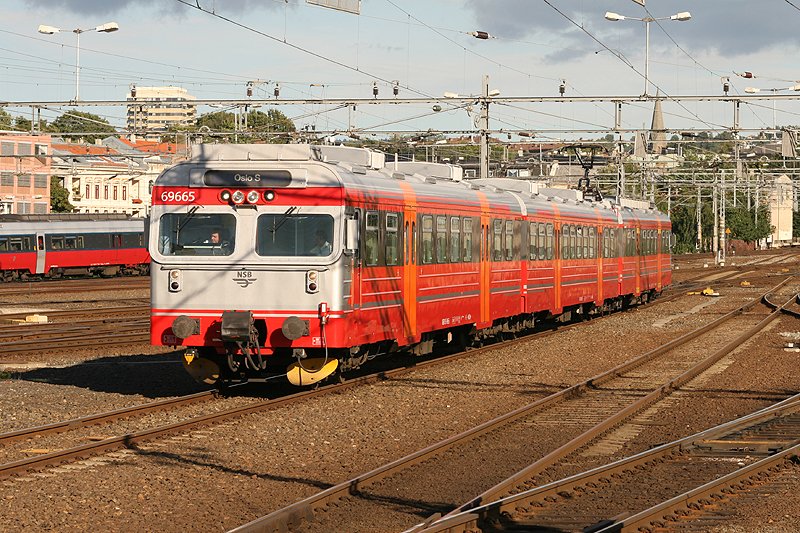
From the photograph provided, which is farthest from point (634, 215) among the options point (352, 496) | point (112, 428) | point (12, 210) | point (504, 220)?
point (12, 210)

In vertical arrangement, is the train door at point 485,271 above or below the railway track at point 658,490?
above

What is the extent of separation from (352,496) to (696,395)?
8706mm

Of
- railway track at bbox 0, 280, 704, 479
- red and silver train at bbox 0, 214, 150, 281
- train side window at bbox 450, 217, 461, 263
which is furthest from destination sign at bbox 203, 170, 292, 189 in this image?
red and silver train at bbox 0, 214, 150, 281

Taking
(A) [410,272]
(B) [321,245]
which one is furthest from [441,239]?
(B) [321,245]

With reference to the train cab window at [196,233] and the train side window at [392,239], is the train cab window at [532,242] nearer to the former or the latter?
the train side window at [392,239]

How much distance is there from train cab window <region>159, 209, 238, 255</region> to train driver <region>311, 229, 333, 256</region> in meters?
1.11

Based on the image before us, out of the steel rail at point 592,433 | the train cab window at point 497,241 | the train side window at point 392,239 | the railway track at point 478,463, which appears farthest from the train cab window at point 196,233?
the train cab window at point 497,241

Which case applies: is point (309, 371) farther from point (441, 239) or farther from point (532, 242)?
point (532, 242)

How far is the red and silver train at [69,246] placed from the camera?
58219 millimetres

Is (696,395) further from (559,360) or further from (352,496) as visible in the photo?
(352,496)

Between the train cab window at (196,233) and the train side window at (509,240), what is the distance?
9.20 meters

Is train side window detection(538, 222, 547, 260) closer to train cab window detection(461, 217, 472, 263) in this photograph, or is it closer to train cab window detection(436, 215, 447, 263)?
train cab window detection(461, 217, 472, 263)

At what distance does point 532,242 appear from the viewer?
26781 millimetres

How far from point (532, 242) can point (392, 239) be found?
9.04m
